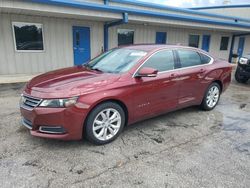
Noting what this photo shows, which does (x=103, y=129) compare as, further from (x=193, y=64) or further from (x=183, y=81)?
(x=193, y=64)

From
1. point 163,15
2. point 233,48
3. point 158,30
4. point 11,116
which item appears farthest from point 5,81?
point 233,48

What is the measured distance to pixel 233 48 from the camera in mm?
18391

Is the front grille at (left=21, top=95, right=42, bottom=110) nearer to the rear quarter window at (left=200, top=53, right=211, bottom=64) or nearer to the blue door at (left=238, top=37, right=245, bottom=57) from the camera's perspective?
the rear quarter window at (left=200, top=53, right=211, bottom=64)

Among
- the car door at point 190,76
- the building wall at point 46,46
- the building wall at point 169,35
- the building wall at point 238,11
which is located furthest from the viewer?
the building wall at point 238,11

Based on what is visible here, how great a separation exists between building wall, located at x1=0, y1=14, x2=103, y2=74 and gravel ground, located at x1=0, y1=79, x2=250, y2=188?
5.24 m

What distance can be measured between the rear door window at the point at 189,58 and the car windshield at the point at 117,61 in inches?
37.8

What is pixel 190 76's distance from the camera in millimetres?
4359

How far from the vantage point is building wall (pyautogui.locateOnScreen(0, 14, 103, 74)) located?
843 cm

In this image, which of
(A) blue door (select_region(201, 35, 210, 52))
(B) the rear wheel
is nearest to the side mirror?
(B) the rear wheel

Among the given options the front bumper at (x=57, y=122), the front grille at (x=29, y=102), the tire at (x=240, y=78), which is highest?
the front grille at (x=29, y=102)

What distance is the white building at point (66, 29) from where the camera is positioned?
800cm

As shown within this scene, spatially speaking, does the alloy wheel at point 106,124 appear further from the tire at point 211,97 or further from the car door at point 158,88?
the tire at point 211,97

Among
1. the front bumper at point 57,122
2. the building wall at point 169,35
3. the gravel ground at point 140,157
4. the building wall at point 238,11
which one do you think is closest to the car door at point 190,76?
the gravel ground at point 140,157

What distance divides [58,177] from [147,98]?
1901 millimetres
